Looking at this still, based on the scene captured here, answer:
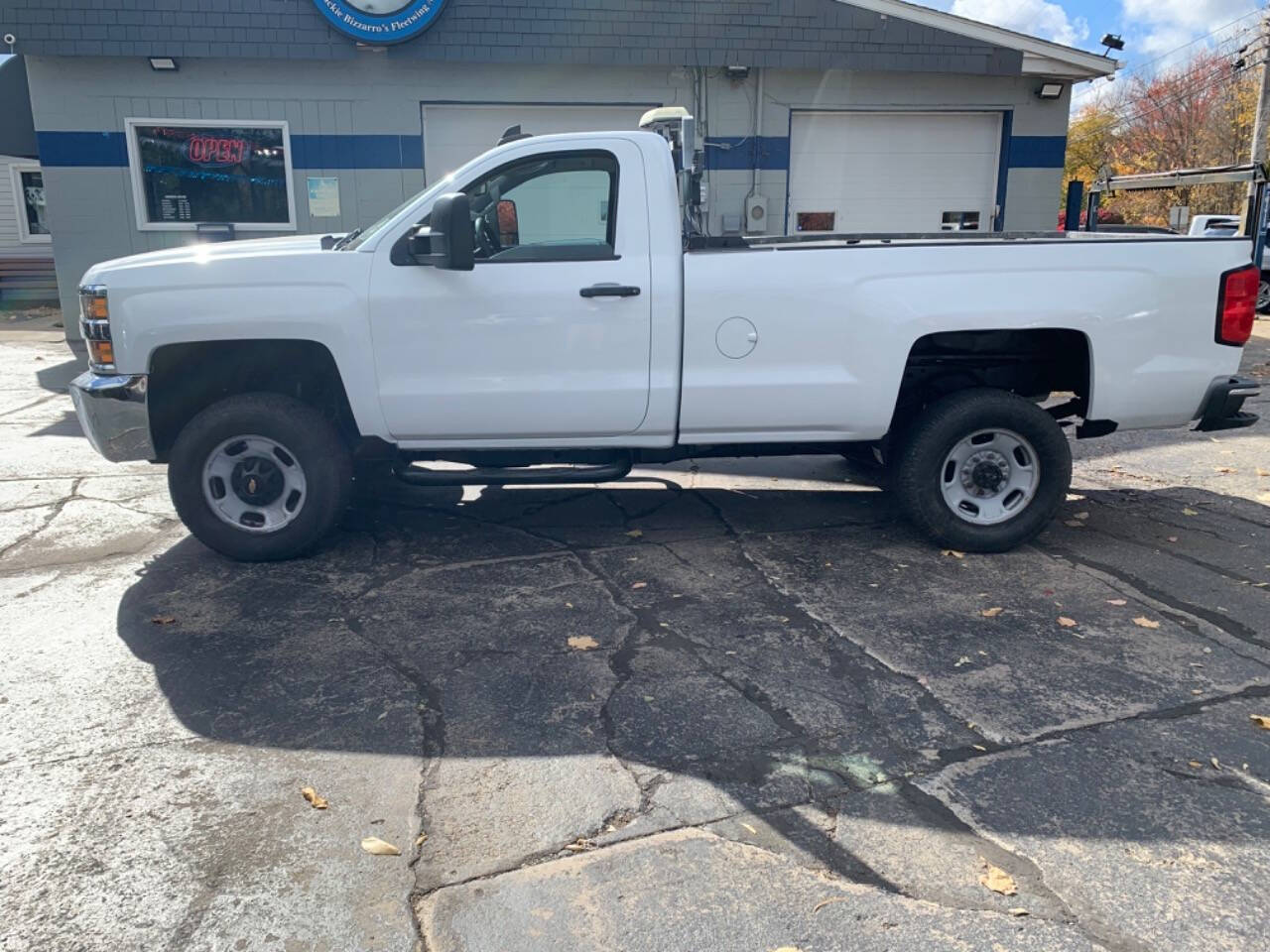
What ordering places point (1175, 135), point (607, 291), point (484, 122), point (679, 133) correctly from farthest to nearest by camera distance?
point (1175, 135) → point (484, 122) → point (679, 133) → point (607, 291)

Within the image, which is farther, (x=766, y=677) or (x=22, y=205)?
(x=22, y=205)

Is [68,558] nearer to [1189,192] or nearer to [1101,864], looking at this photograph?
[1101,864]

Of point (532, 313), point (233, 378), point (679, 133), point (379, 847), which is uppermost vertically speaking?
point (679, 133)

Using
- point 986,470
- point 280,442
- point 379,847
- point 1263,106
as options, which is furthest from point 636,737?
point 1263,106

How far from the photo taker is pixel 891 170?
525 inches

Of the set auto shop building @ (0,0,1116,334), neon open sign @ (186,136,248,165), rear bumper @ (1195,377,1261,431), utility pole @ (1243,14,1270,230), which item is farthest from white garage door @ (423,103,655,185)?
utility pole @ (1243,14,1270,230)

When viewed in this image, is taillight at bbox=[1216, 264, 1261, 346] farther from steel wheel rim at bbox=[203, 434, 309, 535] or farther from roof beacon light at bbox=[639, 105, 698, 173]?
steel wheel rim at bbox=[203, 434, 309, 535]

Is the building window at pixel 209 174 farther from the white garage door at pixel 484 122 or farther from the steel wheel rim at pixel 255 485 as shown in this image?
the steel wheel rim at pixel 255 485

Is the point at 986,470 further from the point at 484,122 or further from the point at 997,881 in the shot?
the point at 484,122

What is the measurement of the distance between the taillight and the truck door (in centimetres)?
289

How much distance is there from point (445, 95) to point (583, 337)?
8.60m

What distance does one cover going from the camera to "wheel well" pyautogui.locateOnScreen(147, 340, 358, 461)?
16.6 ft

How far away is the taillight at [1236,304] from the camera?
16.6 ft

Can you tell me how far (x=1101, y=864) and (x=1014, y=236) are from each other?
4.23m
